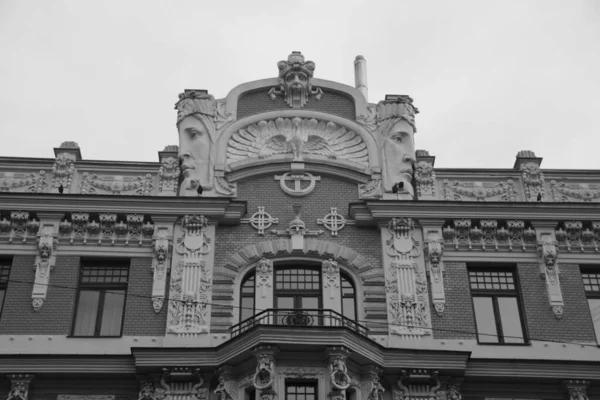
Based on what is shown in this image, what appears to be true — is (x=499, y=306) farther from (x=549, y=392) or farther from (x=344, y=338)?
(x=344, y=338)

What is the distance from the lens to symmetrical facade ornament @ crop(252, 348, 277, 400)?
77.8ft

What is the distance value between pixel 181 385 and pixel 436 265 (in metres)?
7.41

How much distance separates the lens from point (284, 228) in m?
27.9

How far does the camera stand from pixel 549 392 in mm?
25188

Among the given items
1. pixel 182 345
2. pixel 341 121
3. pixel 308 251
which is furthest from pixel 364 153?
pixel 182 345

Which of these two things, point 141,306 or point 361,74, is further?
point 361,74

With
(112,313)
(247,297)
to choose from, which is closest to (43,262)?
(112,313)

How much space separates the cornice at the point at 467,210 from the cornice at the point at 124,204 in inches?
139

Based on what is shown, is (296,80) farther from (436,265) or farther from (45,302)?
(45,302)

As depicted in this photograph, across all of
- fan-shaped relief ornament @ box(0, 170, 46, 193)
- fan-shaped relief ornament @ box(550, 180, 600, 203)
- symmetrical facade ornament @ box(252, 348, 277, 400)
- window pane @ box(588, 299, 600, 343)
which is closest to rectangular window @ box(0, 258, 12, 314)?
fan-shaped relief ornament @ box(0, 170, 46, 193)

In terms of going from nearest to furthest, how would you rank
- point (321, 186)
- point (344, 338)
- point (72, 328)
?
point (344, 338) < point (72, 328) < point (321, 186)

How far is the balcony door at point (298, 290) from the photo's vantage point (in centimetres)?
2648

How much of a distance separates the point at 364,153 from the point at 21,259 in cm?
991

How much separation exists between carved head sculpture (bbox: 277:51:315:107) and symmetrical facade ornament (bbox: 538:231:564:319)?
804cm
